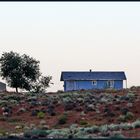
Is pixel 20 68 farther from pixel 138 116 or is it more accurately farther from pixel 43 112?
pixel 138 116

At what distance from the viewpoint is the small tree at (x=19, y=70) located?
2798 inches

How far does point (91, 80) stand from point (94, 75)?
4.13 ft

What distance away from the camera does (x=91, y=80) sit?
8462 cm

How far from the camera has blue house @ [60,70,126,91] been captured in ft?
276

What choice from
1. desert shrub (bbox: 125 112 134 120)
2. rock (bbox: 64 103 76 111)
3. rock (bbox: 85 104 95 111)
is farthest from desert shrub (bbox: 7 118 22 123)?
desert shrub (bbox: 125 112 134 120)

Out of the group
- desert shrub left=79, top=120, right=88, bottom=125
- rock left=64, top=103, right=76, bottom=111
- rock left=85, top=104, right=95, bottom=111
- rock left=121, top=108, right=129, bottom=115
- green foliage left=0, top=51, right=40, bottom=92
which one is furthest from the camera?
green foliage left=0, top=51, right=40, bottom=92

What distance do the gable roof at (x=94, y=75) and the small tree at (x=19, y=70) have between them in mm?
11664

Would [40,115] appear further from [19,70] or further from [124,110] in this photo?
[19,70]

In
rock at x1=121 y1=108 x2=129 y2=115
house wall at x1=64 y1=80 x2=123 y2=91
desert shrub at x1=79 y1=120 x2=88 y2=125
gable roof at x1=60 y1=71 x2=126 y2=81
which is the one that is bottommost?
desert shrub at x1=79 y1=120 x2=88 y2=125

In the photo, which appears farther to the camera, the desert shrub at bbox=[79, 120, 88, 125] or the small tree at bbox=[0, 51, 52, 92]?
the small tree at bbox=[0, 51, 52, 92]

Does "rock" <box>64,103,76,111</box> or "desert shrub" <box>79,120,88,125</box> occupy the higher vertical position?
"rock" <box>64,103,76,111</box>

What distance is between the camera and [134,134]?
19.2m

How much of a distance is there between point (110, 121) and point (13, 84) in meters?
44.4

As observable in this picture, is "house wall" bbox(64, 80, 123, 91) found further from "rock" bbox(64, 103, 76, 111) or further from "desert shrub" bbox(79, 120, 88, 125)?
"desert shrub" bbox(79, 120, 88, 125)
